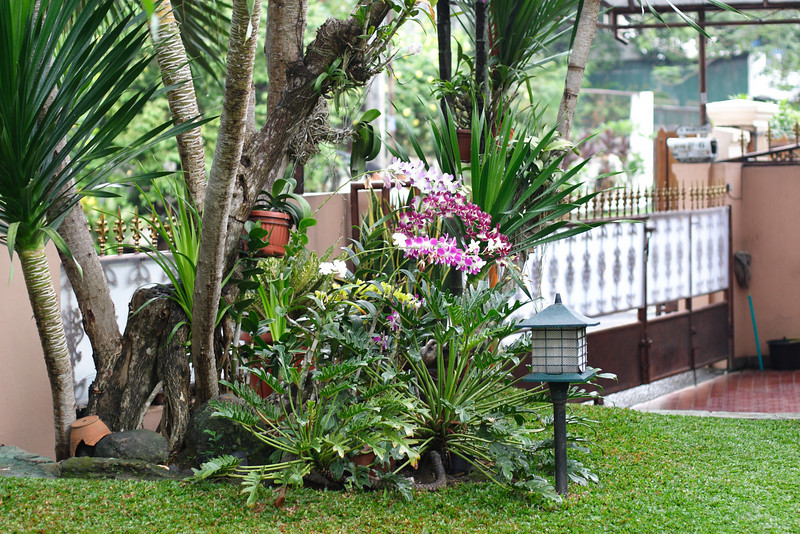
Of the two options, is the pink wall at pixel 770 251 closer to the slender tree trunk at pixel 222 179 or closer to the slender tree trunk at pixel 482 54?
the slender tree trunk at pixel 482 54

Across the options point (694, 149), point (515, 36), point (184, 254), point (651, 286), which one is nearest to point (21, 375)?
point (184, 254)

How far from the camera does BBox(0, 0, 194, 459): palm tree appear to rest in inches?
107

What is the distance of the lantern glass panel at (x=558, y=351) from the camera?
2.98m

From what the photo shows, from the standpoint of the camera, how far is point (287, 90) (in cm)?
348

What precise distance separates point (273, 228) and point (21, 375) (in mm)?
1270

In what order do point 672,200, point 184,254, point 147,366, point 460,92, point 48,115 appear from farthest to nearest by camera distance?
point 672,200, point 460,92, point 147,366, point 184,254, point 48,115

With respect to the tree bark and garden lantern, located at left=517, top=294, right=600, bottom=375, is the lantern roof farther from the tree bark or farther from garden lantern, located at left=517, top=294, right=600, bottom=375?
the tree bark

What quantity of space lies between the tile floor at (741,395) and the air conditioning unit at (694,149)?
89.3 inches

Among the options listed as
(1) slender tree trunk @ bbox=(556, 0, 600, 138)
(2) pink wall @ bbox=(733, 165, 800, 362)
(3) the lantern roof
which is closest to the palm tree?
(3) the lantern roof

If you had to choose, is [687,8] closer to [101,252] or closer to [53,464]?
[101,252]

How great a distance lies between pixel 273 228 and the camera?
3537 millimetres

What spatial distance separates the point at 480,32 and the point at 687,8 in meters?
4.75

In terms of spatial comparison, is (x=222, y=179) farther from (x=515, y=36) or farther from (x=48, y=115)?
(x=515, y=36)

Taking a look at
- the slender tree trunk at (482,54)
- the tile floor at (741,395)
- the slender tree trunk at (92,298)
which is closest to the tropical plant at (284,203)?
the slender tree trunk at (92,298)
